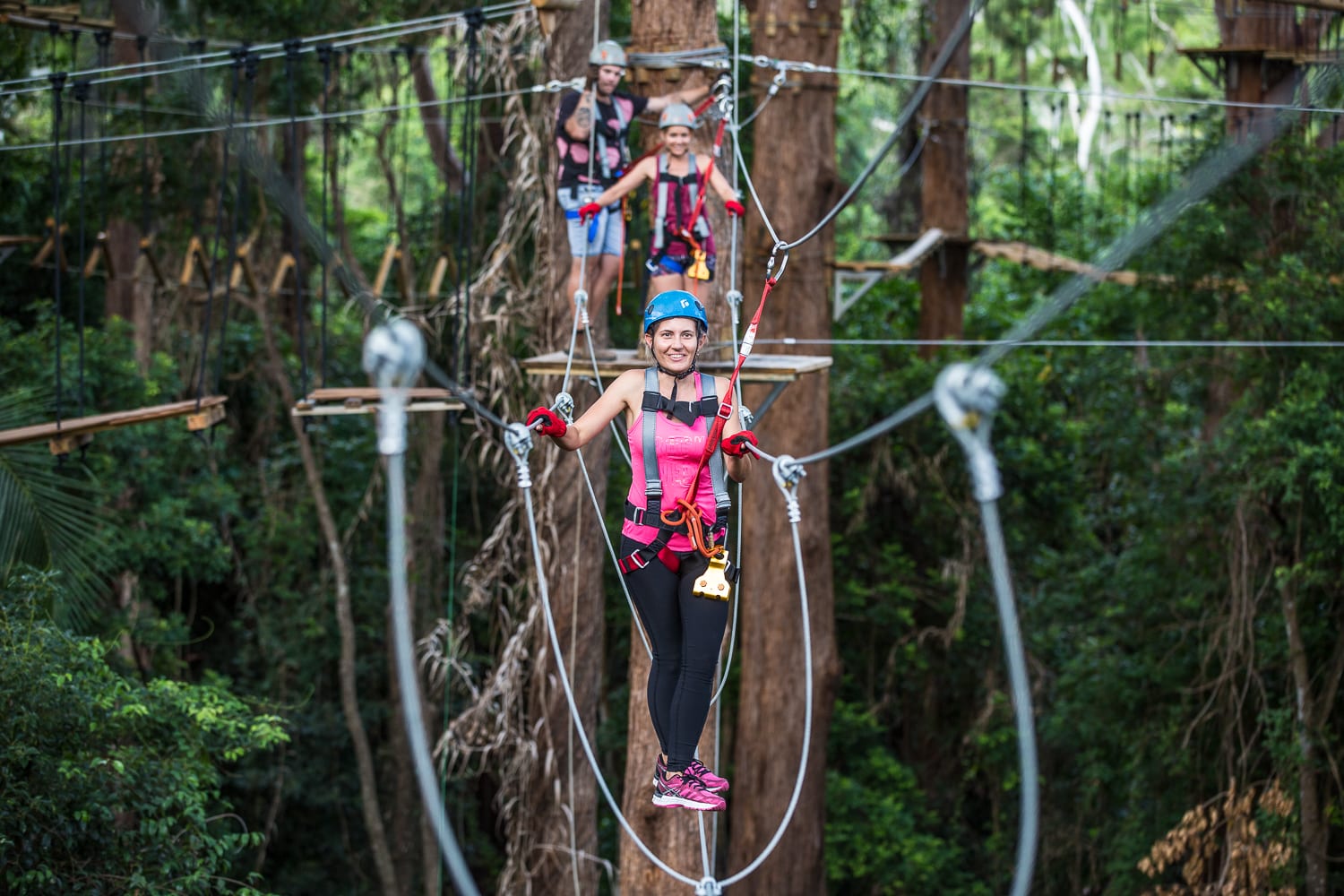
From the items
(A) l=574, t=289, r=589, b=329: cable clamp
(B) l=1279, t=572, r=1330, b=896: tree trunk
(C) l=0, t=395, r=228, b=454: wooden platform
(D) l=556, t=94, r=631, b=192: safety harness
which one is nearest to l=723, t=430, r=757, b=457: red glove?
(A) l=574, t=289, r=589, b=329: cable clamp

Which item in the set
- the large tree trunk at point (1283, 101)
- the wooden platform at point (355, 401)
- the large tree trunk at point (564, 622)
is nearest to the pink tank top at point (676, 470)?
the wooden platform at point (355, 401)

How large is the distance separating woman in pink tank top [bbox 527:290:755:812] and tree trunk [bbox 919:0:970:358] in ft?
24.8

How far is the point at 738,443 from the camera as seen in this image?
13.1 feet

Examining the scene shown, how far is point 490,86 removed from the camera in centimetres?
1145

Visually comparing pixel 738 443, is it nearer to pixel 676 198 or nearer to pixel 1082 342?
pixel 676 198

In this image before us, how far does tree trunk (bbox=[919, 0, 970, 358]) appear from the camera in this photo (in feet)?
38.0

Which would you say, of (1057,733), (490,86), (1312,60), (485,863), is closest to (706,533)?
(1312,60)

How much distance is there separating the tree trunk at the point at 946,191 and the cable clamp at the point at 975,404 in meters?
8.81

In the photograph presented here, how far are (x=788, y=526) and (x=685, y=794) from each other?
510 centimetres

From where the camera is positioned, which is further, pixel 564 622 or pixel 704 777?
pixel 564 622

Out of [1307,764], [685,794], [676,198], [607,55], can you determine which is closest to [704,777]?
[685,794]

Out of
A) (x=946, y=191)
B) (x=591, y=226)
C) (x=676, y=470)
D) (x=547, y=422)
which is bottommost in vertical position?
(x=676, y=470)

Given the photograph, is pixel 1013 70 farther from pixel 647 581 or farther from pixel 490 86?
pixel 647 581

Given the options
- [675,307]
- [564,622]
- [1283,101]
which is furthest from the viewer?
[1283,101]
